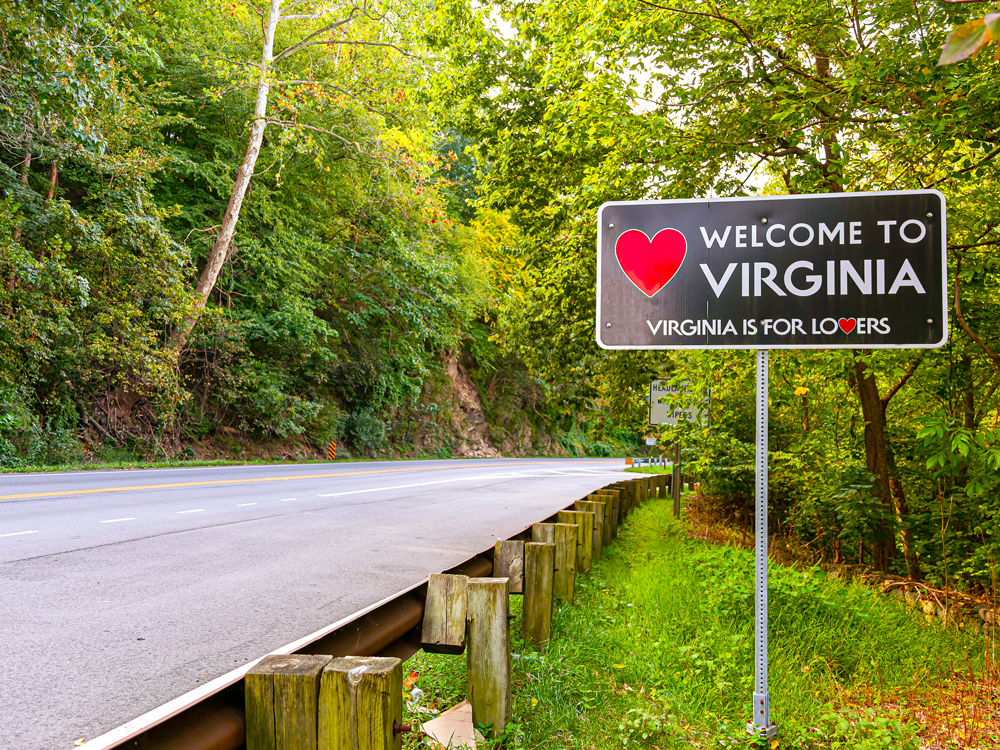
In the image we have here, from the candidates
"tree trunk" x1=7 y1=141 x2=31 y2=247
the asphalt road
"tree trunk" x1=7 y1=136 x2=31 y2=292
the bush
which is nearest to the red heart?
the asphalt road

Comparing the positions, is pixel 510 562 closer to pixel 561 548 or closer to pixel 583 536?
pixel 561 548

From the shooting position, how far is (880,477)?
790 centimetres

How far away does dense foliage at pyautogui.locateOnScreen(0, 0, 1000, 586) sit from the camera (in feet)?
20.5

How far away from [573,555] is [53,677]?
130 inches

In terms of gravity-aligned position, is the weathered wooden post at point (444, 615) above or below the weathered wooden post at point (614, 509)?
above

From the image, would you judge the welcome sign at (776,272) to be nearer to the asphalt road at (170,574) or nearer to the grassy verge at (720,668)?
the grassy verge at (720,668)

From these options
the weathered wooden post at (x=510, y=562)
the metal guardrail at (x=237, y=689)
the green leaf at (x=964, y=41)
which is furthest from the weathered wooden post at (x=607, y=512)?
the green leaf at (x=964, y=41)

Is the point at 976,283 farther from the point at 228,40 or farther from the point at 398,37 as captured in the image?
the point at 228,40

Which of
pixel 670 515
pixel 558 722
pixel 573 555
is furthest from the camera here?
pixel 670 515

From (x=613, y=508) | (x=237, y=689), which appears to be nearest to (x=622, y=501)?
(x=613, y=508)

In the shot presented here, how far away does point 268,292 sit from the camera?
2450cm

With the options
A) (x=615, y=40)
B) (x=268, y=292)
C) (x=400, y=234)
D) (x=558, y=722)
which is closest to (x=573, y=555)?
(x=558, y=722)

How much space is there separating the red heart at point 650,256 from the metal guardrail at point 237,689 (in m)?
1.66

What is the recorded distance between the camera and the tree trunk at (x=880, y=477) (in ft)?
25.8
